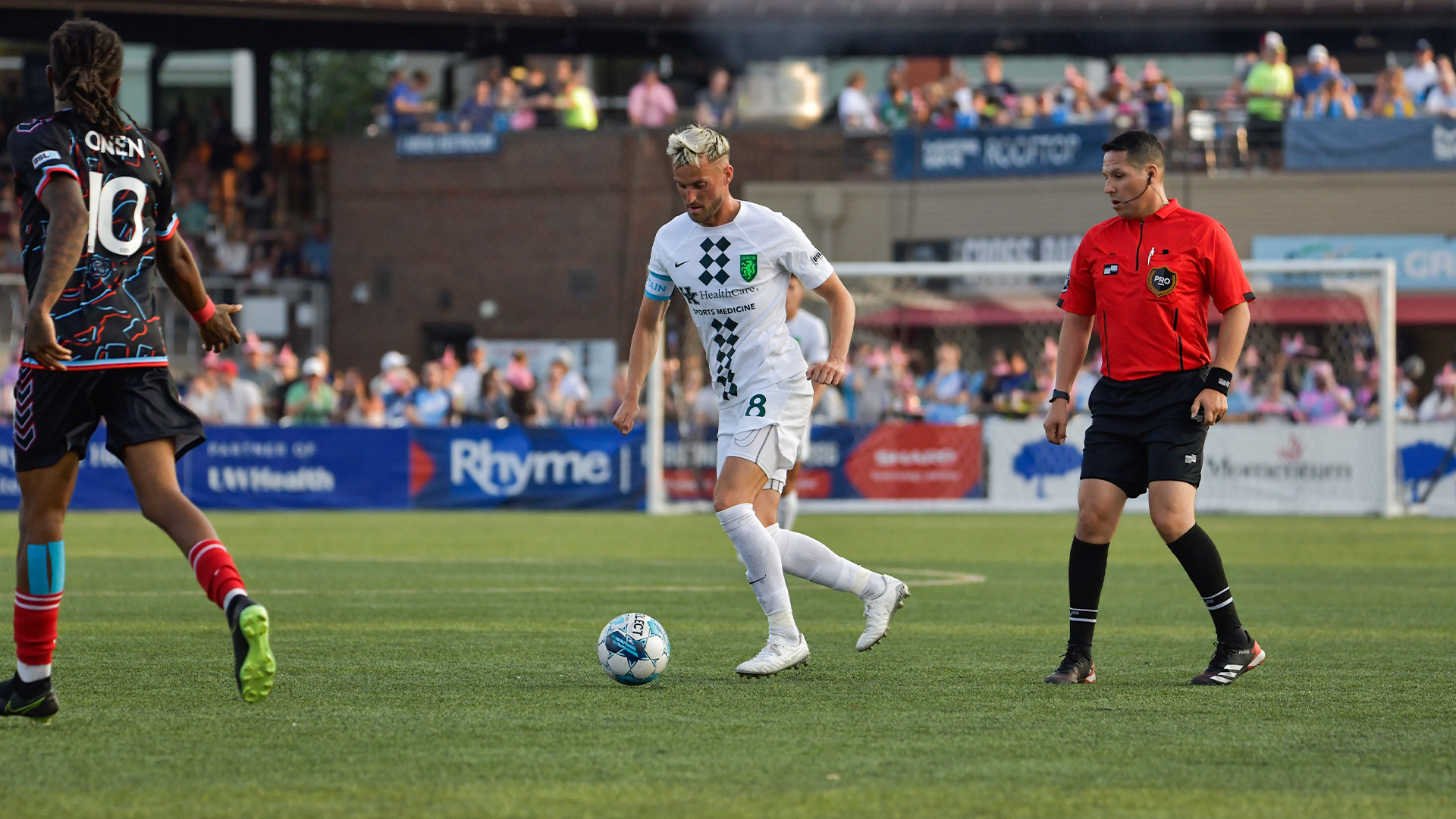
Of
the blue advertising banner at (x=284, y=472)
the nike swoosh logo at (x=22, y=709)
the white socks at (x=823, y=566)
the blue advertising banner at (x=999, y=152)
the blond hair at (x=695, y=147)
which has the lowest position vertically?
the blue advertising banner at (x=284, y=472)

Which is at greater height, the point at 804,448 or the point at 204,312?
the point at 204,312

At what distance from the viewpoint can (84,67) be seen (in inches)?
216

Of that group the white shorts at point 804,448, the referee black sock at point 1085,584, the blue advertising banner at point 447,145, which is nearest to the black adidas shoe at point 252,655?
the white shorts at point 804,448

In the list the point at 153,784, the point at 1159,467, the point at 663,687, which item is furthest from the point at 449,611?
the point at 153,784

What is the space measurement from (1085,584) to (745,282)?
1759 millimetres

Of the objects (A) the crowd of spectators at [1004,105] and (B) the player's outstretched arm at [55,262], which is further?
(A) the crowd of spectators at [1004,105]

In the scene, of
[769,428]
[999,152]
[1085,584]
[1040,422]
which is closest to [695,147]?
[769,428]

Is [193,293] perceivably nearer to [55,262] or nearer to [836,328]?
[55,262]

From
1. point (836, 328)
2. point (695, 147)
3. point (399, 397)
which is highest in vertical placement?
point (695, 147)

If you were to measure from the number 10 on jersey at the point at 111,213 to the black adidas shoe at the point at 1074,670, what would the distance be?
3.58 metres

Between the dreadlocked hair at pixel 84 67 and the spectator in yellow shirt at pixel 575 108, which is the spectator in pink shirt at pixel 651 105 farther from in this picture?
the dreadlocked hair at pixel 84 67

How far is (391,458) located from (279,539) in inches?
234

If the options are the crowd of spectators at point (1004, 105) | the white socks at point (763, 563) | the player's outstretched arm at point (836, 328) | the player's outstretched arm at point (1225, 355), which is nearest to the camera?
the player's outstretched arm at point (1225, 355)

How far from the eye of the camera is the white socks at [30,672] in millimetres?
5586
